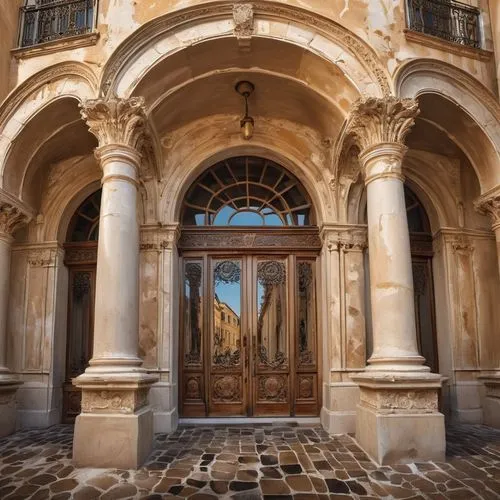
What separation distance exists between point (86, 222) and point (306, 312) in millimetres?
4283

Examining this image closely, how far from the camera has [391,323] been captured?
5.95 meters

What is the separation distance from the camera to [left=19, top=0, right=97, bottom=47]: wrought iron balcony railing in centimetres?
737

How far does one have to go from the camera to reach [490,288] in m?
8.38

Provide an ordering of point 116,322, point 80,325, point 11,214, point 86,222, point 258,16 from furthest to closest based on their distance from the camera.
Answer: point 86,222
point 80,325
point 11,214
point 258,16
point 116,322

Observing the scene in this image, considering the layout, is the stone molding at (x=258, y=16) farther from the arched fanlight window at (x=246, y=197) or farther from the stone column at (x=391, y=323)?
the arched fanlight window at (x=246, y=197)

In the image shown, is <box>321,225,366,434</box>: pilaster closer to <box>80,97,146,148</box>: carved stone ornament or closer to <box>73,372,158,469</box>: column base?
<box>73,372,158,469</box>: column base

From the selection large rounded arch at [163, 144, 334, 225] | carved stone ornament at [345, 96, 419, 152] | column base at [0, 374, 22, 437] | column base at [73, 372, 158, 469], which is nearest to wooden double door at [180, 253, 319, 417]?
large rounded arch at [163, 144, 334, 225]

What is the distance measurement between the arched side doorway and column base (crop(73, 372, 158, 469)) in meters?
2.84

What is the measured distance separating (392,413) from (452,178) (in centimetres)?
485

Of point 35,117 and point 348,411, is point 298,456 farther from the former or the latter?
point 35,117

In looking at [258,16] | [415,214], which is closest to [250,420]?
[415,214]

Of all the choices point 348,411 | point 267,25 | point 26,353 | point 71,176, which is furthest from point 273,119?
point 26,353

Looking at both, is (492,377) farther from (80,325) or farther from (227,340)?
(80,325)

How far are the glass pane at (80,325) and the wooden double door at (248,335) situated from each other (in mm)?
1689
